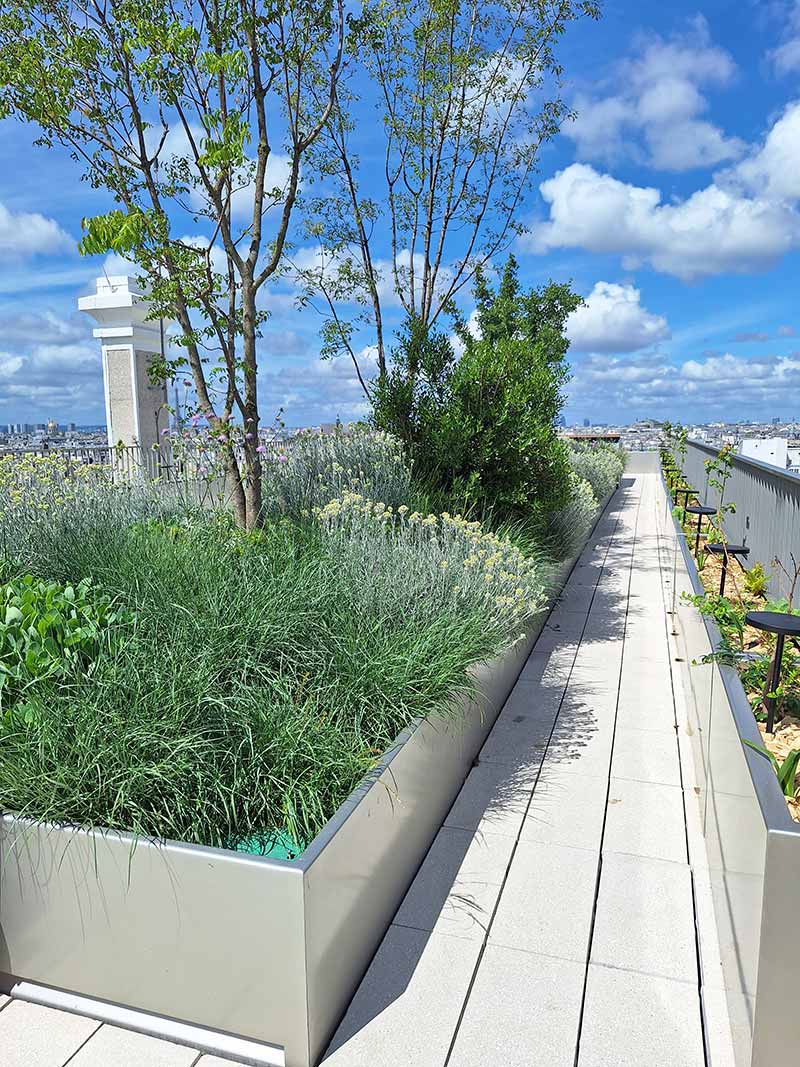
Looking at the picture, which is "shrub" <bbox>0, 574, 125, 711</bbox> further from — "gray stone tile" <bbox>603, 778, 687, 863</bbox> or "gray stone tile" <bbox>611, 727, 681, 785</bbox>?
"gray stone tile" <bbox>611, 727, 681, 785</bbox>

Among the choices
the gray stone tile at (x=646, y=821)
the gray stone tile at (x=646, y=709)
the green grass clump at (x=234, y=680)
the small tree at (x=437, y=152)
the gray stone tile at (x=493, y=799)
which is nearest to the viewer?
the green grass clump at (x=234, y=680)

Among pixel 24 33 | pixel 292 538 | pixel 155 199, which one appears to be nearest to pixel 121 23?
pixel 24 33

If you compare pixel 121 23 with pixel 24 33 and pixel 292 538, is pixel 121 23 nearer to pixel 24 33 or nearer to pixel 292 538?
pixel 24 33

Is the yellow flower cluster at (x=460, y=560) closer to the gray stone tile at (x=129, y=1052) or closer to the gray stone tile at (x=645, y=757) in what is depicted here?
the gray stone tile at (x=645, y=757)

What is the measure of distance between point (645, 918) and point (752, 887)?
2.42ft

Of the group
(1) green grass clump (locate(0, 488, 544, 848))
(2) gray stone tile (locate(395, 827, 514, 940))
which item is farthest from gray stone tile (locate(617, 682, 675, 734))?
(2) gray stone tile (locate(395, 827, 514, 940))

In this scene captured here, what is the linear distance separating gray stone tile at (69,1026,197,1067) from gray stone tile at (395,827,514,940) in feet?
2.25

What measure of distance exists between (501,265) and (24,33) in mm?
6636

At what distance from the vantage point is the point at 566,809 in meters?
2.73

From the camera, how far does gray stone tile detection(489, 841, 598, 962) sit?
2018 mm

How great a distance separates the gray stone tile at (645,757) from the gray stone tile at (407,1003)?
1.30m

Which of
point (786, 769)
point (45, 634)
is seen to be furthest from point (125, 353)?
point (786, 769)

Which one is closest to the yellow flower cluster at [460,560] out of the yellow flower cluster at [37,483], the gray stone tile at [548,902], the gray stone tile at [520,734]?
the gray stone tile at [520,734]

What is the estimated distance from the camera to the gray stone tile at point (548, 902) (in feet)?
6.62
